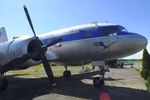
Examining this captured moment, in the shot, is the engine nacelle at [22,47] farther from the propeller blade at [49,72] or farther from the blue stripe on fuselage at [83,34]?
the blue stripe on fuselage at [83,34]

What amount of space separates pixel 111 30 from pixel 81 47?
8.92 feet

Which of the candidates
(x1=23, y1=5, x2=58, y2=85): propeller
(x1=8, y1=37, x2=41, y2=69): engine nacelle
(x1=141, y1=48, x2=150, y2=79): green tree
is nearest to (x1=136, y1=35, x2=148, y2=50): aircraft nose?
(x1=23, y1=5, x2=58, y2=85): propeller

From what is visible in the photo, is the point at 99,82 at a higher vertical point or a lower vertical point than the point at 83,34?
lower

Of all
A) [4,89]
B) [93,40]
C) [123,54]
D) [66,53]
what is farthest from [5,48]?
[123,54]

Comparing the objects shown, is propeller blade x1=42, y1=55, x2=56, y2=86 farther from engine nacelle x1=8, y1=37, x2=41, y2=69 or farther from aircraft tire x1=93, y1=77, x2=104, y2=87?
aircraft tire x1=93, y1=77, x2=104, y2=87

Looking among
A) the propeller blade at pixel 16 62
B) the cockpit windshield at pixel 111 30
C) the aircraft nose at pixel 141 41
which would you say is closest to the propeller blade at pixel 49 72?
the propeller blade at pixel 16 62

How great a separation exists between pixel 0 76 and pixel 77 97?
300 inches

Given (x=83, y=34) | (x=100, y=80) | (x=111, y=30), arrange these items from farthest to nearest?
1. (x=83, y=34)
2. (x=111, y=30)
3. (x=100, y=80)

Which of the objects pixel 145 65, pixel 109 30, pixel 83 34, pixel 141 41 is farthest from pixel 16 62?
pixel 145 65

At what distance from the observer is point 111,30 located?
20516 millimetres

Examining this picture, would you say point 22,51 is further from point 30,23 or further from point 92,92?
point 92,92

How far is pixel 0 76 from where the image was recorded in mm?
21047

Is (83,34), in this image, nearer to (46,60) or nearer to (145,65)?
(46,60)

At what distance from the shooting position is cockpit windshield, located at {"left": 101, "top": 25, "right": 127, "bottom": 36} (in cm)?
2034
